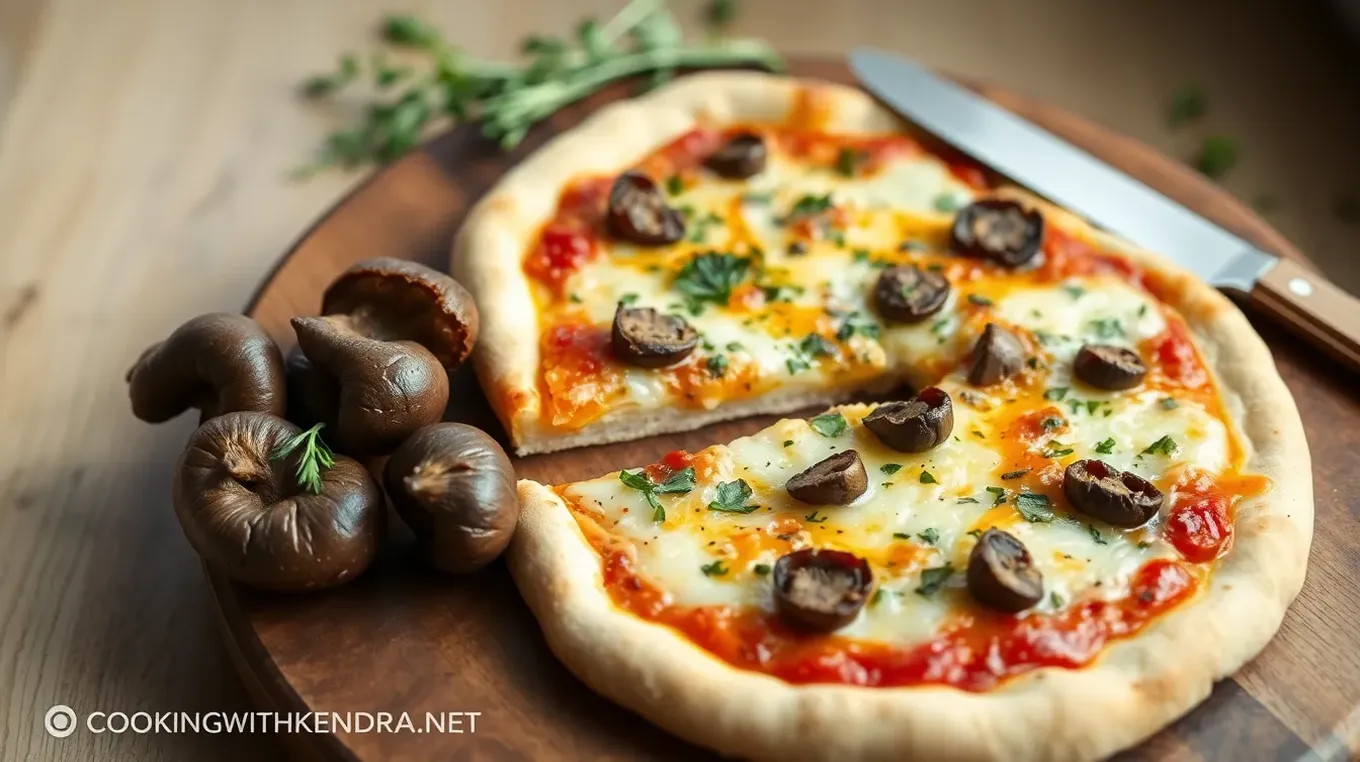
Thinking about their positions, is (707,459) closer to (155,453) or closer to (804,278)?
(804,278)

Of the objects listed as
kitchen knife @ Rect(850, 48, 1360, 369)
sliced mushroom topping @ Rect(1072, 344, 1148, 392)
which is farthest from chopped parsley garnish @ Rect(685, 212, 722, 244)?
sliced mushroom topping @ Rect(1072, 344, 1148, 392)

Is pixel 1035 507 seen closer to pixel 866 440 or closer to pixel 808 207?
pixel 866 440

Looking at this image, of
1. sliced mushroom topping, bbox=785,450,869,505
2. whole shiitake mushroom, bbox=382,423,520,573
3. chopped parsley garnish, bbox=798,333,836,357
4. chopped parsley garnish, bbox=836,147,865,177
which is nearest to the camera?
whole shiitake mushroom, bbox=382,423,520,573

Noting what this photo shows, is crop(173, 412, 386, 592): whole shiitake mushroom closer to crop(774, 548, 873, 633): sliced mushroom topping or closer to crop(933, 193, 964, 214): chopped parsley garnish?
crop(774, 548, 873, 633): sliced mushroom topping

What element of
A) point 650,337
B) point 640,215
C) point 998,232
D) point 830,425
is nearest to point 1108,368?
point 998,232

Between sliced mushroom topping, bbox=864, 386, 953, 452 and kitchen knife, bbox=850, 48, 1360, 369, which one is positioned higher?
kitchen knife, bbox=850, 48, 1360, 369

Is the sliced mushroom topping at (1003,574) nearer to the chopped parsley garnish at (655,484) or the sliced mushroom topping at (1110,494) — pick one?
the sliced mushroom topping at (1110,494)
